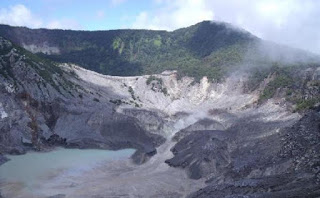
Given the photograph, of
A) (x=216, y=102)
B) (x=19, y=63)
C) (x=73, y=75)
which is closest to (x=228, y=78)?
(x=216, y=102)

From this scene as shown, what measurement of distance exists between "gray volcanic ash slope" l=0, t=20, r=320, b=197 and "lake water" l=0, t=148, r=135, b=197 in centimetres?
192

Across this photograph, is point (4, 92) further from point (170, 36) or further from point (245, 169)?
point (170, 36)

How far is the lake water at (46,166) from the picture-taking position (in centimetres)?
5281

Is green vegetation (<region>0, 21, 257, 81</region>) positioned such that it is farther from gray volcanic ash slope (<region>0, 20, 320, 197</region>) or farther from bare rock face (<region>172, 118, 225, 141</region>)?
bare rock face (<region>172, 118, 225, 141</region>)

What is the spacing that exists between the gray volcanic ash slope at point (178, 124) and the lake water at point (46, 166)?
192 cm

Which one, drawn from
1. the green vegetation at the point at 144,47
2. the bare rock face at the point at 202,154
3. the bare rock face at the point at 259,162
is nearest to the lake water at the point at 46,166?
the bare rock face at the point at 202,154

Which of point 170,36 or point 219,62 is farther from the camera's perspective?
point 170,36

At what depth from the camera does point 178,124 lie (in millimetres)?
88750

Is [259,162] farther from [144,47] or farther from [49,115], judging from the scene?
[144,47]

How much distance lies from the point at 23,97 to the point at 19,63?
332 inches

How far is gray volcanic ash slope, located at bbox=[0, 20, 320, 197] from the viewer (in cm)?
4869

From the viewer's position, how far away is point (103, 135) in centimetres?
7856

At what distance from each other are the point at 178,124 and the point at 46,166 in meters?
33.3

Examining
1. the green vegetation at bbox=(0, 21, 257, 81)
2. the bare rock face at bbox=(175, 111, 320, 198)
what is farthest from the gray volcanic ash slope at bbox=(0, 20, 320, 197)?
the green vegetation at bbox=(0, 21, 257, 81)
